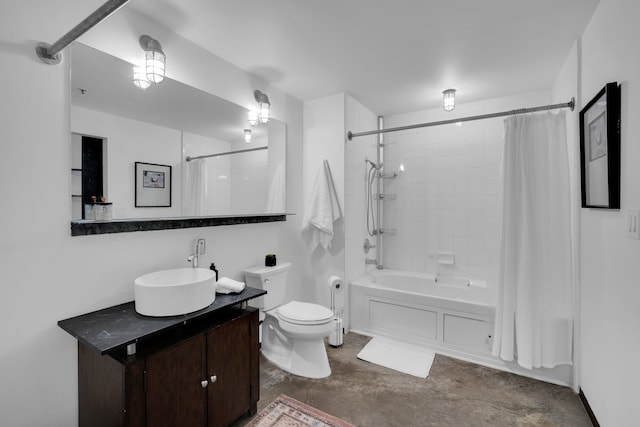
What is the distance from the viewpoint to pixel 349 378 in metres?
2.30

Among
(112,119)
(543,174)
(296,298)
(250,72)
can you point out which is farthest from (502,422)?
(250,72)

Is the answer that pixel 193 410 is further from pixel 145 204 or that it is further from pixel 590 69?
pixel 590 69

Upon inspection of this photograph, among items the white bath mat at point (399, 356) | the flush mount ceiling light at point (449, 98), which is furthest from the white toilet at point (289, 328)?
the flush mount ceiling light at point (449, 98)

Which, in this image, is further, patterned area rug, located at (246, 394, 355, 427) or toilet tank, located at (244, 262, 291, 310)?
toilet tank, located at (244, 262, 291, 310)

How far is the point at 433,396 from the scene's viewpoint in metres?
2.09

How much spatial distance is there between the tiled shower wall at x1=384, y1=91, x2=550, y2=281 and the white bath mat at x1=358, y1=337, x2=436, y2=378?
3.43 feet

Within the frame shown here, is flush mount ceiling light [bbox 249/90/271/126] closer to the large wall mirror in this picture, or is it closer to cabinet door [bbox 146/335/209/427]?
the large wall mirror

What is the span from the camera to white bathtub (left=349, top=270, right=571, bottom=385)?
8.20 feet

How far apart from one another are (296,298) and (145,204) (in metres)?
1.76

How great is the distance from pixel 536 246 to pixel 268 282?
205 cm

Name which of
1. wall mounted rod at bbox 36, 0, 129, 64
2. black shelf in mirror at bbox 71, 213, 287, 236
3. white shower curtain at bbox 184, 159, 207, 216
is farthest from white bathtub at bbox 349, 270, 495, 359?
wall mounted rod at bbox 36, 0, 129, 64

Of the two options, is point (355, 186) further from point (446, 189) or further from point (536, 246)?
point (536, 246)

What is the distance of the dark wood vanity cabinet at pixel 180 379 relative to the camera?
1.29m

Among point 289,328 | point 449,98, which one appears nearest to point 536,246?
point 449,98
